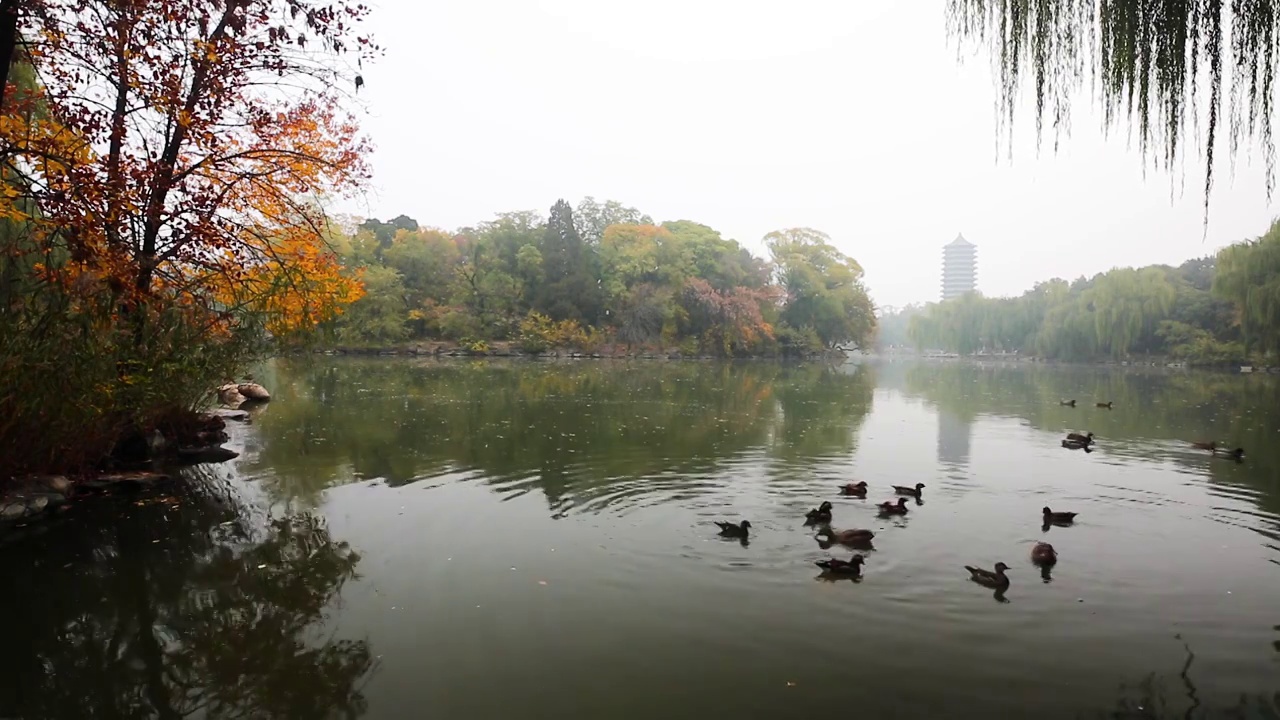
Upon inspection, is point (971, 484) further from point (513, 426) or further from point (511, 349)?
point (511, 349)

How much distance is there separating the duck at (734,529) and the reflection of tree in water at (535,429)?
2.38 meters

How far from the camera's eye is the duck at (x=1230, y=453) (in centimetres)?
1188

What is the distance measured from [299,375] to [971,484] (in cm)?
2650

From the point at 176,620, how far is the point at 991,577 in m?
6.13

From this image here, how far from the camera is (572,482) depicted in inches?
374

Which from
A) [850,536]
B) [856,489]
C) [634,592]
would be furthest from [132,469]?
[856,489]

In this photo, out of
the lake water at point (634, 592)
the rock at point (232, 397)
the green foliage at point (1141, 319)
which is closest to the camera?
the lake water at point (634, 592)

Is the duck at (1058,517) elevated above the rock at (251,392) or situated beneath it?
situated beneath

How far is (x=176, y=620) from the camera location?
504 cm

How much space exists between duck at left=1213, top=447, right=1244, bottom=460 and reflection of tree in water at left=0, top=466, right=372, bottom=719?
13511 mm

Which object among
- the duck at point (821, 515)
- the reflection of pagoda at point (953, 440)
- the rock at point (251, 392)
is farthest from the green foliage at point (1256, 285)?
the rock at point (251, 392)

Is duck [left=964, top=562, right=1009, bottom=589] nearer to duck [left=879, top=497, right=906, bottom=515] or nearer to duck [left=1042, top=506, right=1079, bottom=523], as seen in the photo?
duck [left=879, top=497, right=906, bottom=515]

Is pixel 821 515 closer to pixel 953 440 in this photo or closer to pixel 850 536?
pixel 850 536

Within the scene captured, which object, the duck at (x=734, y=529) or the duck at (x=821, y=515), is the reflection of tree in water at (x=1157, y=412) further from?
the duck at (x=734, y=529)
